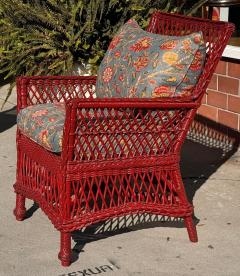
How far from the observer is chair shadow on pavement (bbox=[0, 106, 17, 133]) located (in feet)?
20.1

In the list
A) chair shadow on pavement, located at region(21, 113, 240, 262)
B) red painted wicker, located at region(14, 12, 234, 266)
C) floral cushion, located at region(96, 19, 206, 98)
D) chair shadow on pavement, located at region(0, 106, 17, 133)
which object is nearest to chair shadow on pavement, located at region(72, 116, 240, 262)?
chair shadow on pavement, located at region(21, 113, 240, 262)

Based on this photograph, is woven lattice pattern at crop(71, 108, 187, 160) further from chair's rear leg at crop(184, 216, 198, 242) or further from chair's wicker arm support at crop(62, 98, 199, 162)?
chair's rear leg at crop(184, 216, 198, 242)

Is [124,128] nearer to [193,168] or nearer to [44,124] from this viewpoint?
[44,124]

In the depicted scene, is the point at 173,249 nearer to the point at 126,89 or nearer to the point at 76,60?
the point at 126,89

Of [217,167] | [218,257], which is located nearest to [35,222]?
[218,257]

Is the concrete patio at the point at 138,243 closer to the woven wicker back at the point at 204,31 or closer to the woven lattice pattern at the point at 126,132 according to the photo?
the woven lattice pattern at the point at 126,132

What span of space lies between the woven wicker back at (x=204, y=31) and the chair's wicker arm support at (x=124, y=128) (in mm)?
197

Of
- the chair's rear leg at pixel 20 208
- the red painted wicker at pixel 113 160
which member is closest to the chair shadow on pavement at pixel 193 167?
the red painted wicker at pixel 113 160

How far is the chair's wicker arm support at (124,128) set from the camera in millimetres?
3223

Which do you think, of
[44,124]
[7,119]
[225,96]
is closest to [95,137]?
[44,124]

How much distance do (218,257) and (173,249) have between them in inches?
9.7

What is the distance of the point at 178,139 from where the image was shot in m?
3.56

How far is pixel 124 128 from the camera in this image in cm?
338

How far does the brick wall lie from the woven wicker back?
1.20 metres
